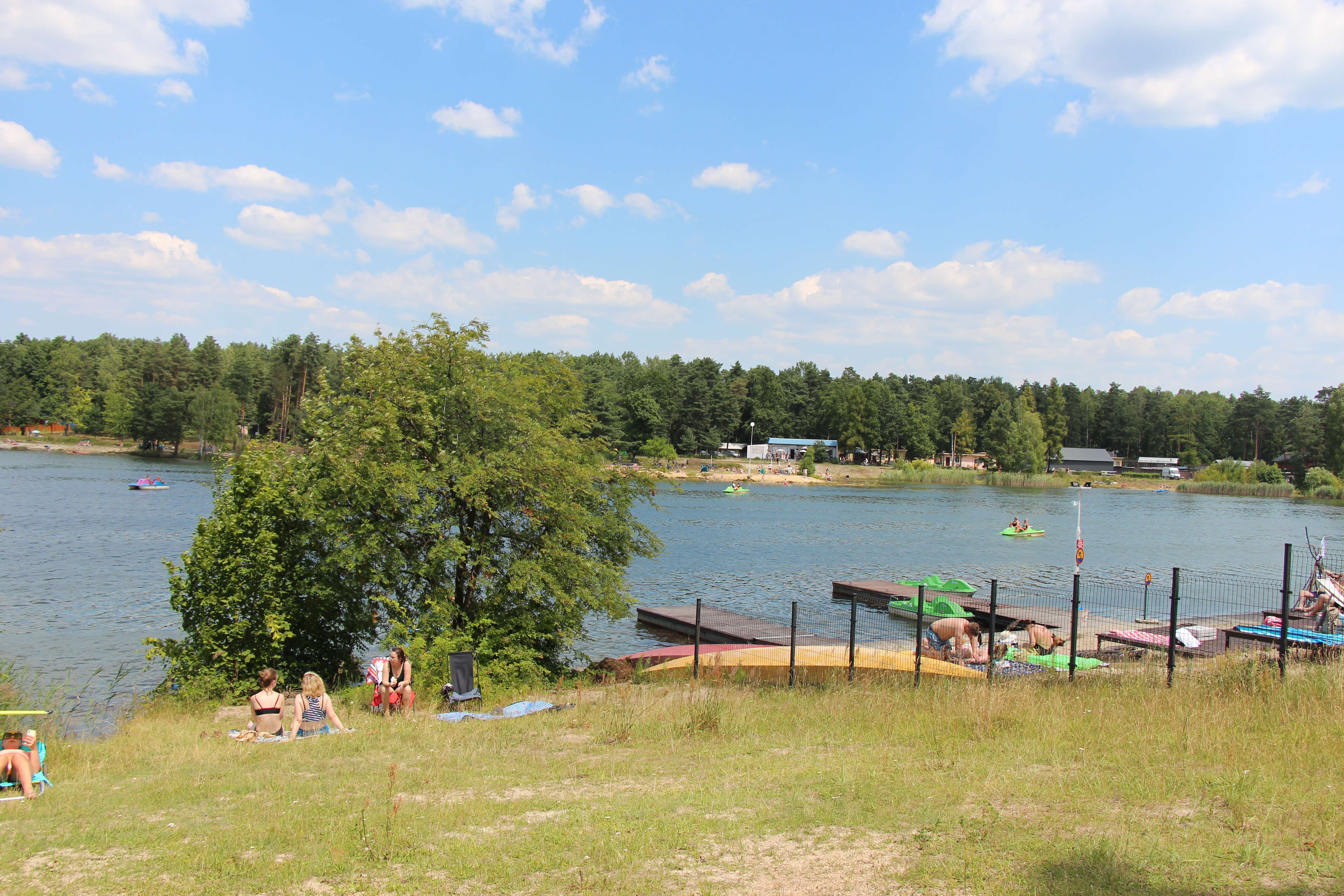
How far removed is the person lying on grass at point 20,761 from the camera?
9453 millimetres

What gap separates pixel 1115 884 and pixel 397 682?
12.4 meters

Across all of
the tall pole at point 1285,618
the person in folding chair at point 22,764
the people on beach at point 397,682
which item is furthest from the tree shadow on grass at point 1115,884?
the people on beach at point 397,682

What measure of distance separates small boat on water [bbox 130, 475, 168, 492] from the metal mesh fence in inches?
2425

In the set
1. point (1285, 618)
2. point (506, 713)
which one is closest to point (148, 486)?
point (506, 713)

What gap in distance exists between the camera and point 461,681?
16.3 metres

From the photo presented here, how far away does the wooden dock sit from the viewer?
24.5 m

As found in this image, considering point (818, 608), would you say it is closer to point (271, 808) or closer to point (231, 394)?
point (271, 808)

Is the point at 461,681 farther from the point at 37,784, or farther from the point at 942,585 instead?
the point at 942,585

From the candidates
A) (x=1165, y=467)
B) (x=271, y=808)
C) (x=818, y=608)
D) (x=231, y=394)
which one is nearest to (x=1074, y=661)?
(x=271, y=808)

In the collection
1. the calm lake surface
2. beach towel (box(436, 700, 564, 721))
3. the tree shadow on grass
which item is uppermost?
the tree shadow on grass

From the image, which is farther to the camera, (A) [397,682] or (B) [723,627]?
(B) [723,627]

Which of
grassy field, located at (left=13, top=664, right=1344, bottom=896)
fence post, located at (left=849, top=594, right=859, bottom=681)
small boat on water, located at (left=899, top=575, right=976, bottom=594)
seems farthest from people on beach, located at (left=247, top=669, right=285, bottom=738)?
small boat on water, located at (left=899, top=575, right=976, bottom=594)

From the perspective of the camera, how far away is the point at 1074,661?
47.4 feet

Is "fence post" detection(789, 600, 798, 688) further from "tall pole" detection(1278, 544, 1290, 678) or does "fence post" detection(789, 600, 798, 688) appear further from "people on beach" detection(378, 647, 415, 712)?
"tall pole" detection(1278, 544, 1290, 678)
